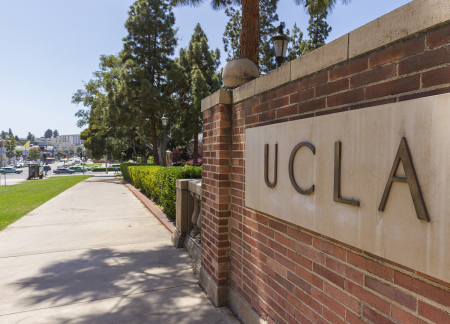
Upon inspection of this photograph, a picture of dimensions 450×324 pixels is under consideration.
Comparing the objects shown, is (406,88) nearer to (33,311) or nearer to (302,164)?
(302,164)

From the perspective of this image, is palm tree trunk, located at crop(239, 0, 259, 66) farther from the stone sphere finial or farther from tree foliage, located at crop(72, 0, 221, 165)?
tree foliage, located at crop(72, 0, 221, 165)

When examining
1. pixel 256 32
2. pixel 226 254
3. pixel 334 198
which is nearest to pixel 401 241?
pixel 334 198

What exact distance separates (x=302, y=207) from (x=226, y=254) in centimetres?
154

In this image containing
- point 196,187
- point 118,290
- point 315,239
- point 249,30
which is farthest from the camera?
point 249,30

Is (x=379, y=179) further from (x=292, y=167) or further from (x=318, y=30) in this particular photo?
(x=318, y=30)

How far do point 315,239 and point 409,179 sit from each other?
811mm

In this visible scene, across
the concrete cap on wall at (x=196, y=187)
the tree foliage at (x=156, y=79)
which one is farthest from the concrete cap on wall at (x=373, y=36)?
the tree foliage at (x=156, y=79)

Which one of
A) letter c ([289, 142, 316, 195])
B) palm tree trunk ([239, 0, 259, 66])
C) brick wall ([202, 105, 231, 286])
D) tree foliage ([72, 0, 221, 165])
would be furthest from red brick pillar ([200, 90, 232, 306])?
tree foliage ([72, 0, 221, 165])

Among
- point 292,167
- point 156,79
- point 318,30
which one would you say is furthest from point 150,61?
point 292,167

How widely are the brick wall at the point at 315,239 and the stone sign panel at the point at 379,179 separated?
4.0 inches

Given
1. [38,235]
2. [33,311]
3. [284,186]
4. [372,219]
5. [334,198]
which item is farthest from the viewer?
[38,235]

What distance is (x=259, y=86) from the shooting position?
2.59 meters

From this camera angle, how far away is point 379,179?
138 cm

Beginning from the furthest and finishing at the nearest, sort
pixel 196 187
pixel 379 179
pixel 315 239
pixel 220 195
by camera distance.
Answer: pixel 196 187, pixel 220 195, pixel 315 239, pixel 379 179
